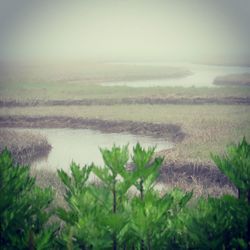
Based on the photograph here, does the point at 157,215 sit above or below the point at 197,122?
above

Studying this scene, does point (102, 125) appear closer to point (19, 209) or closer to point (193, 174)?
point (193, 174)

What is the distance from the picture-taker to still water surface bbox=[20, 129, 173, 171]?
48.1ft

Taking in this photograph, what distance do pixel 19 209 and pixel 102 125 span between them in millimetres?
17751

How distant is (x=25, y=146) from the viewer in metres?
14.8

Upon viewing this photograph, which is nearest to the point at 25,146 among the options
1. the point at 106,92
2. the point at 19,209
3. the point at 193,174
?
the point at 193,174

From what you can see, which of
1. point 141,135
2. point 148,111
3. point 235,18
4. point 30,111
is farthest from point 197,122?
point 235,18

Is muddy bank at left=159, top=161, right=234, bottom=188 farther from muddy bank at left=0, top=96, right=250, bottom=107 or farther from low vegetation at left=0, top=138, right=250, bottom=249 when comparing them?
muddy bank at left=0, top=96, right=250, bottom=107

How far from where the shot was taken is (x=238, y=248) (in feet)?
8.31

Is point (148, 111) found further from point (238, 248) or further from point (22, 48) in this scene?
point (22, 48)

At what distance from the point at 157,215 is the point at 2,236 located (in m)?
1.02

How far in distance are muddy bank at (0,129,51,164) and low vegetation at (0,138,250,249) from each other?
11202 millimetres

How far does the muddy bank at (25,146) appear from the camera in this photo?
14.2m

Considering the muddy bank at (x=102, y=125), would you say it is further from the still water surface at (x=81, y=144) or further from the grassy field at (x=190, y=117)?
the still water surface at (x=81, y=144)

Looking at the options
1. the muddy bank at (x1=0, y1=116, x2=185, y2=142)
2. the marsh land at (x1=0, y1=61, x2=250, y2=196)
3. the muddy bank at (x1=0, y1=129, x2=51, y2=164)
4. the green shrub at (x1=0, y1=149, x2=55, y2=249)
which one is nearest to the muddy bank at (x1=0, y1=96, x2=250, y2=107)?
the marsh land at (x1=0, y1=61, x2=250, y2=196)
